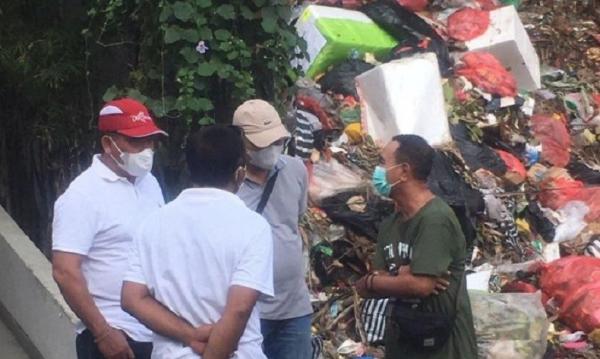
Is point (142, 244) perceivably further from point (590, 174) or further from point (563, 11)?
point (563, 11)

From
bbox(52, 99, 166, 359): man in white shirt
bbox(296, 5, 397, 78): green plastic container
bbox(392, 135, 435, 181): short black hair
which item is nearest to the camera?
bbox(52, 99, 166, 359): man in white shirt

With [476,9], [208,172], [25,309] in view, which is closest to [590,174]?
[476,9]

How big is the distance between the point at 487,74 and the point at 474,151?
3.37 feet

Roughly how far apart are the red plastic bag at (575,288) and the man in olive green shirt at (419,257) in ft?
7.28

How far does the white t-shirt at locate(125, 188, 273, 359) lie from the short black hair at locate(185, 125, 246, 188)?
0.11 ft

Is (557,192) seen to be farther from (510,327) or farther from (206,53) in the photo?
(206,53)

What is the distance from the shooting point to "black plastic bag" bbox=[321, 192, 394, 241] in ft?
19.5

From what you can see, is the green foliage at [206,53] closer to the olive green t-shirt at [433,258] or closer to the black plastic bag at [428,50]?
the olive green t-shirt at [433,258]

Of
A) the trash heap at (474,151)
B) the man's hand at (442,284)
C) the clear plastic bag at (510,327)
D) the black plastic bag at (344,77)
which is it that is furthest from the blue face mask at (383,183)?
the black plastic bag at (344,77)

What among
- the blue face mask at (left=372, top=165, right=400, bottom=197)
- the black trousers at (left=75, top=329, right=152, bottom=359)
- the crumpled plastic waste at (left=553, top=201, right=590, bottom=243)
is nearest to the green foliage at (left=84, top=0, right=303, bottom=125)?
the blue face mask at (left=372, top=165, right=400, bottom=197)

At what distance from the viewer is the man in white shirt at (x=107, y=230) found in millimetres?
3408

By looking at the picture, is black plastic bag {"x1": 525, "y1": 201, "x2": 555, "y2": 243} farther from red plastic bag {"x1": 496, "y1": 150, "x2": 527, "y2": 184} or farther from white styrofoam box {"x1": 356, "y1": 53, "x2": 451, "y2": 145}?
white styrofoam box {"x1": 356, "y1": 53, "x2": 451, "y2": 145}

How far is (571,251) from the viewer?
659 centimetres

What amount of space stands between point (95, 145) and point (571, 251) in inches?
118
